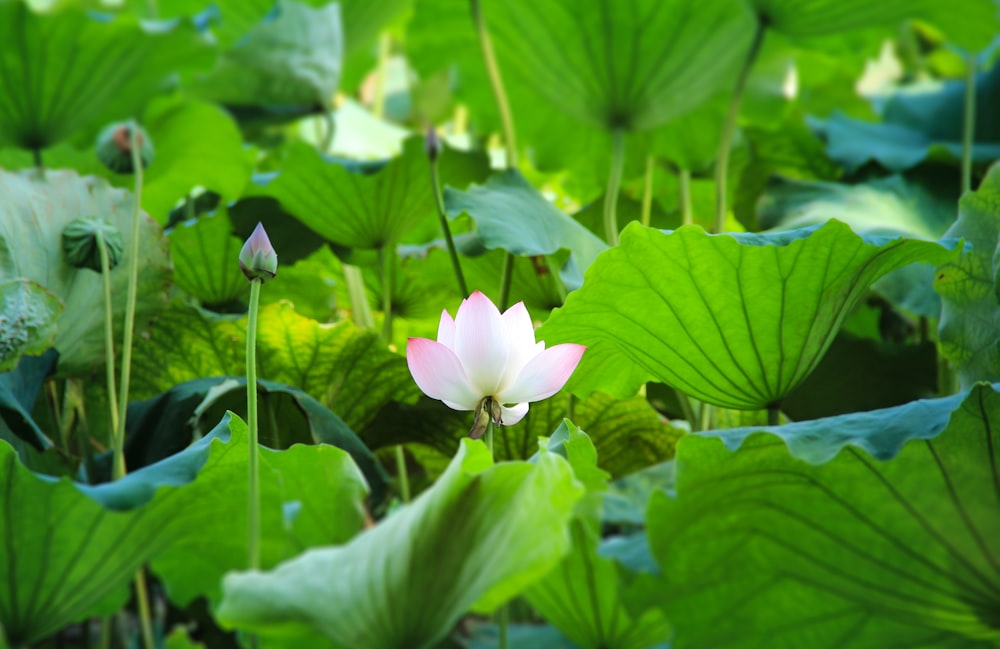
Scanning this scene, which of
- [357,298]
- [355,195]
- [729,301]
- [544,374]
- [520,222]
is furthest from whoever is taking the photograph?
[357,298]

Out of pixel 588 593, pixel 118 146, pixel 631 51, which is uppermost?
pixel 631 51

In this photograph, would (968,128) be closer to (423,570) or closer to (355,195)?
(355,195)

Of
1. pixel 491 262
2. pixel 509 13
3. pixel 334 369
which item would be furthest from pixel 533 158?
pixel 334 369

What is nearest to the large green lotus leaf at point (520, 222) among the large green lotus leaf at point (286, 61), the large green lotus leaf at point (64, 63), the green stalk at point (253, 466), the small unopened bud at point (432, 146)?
the small unopened bud at point (432, 146)

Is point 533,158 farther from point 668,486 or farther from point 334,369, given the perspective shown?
point 668,486

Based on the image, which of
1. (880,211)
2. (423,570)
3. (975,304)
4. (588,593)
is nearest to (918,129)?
(880,211)

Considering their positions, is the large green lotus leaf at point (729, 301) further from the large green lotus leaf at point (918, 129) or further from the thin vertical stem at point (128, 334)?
the large green lotus leaf at point (918, 129)

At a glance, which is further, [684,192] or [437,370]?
[684,192]
